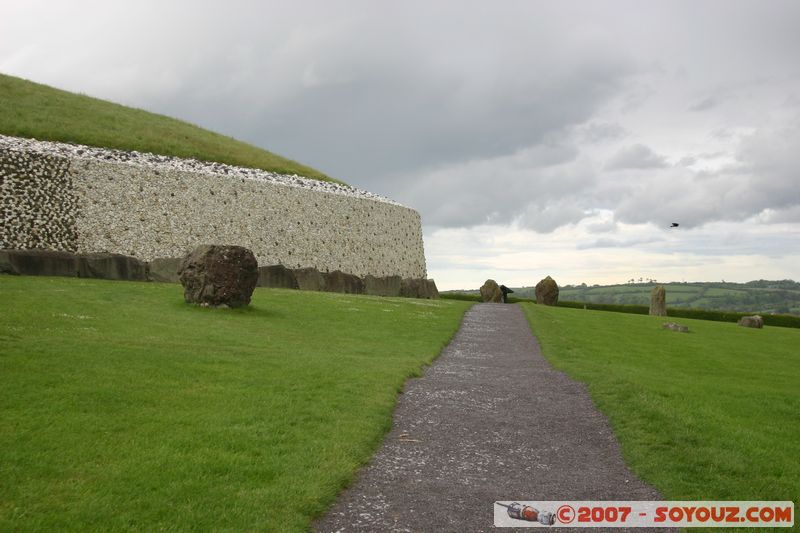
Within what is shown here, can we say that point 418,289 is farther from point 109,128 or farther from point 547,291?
point 109,128

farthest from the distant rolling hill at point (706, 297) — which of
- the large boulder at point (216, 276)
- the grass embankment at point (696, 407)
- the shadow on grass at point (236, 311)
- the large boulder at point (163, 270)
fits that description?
the large boulder at point (216, 276)

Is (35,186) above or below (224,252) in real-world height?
above

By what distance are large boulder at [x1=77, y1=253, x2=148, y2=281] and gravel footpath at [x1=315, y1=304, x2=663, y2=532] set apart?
78.8 feet

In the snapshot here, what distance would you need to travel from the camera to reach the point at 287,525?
6.64 m

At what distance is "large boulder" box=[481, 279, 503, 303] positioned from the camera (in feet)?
177

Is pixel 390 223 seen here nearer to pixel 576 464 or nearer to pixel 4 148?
pixel 4 148

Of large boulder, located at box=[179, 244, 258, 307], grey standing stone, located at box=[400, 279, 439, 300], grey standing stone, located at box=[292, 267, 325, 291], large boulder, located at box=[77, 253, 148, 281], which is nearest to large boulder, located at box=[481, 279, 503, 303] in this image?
grey standing stone, located at box=[400, 279, 439, 300]

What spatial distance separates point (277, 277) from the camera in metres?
41.4


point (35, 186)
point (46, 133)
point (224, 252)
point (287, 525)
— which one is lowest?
point (287, 525)

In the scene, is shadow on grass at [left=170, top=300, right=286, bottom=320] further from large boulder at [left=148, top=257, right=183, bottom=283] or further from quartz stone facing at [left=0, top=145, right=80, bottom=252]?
quartz stone facing at [left=0, top=145, right=80, bottom=252]

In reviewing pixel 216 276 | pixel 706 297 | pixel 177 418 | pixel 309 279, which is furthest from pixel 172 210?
pixel 706 297

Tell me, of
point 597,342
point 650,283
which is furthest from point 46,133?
point 650,283

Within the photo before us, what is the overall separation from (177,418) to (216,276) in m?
15.2

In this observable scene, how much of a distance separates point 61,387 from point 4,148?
3128 centimetres
